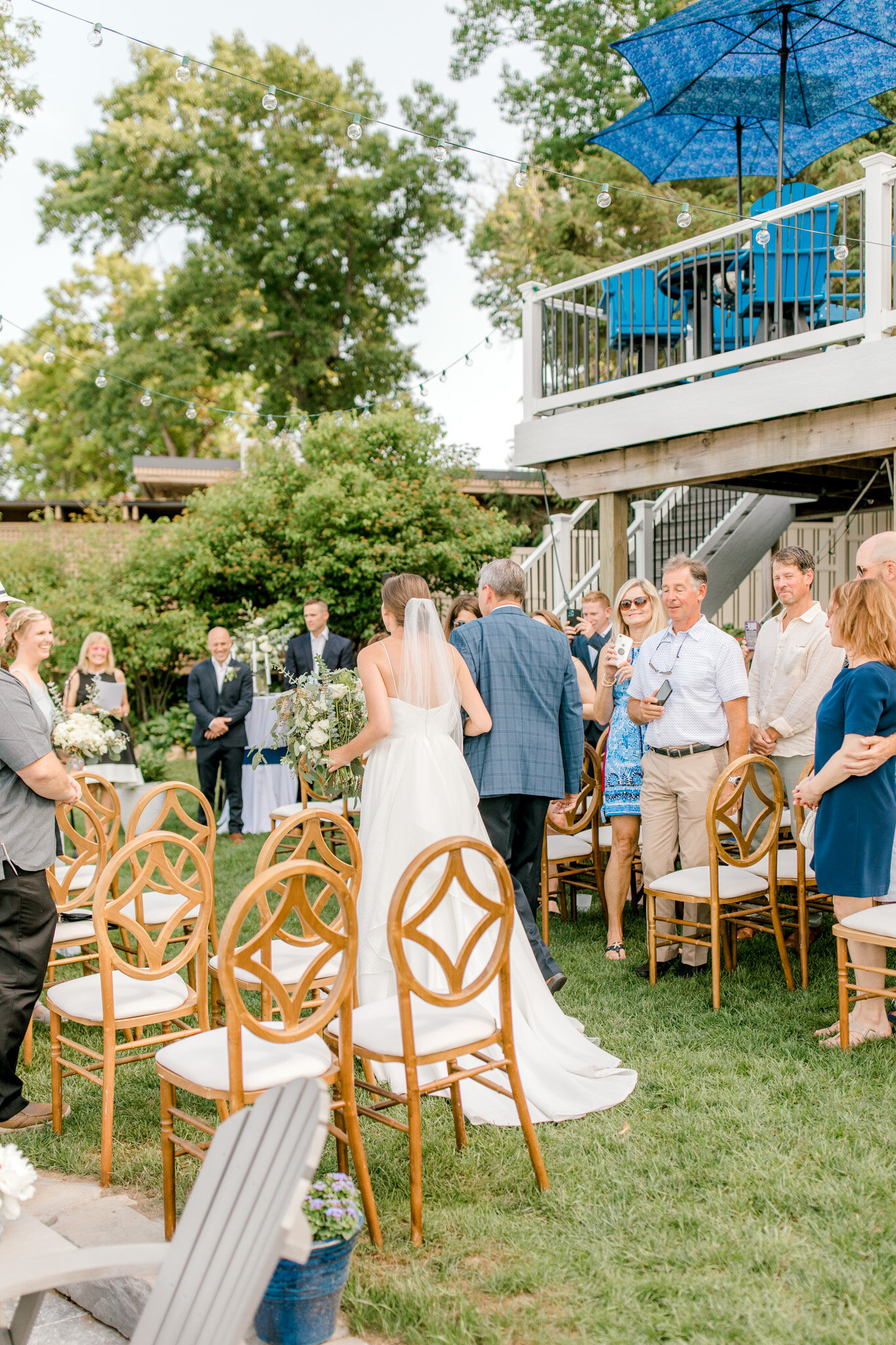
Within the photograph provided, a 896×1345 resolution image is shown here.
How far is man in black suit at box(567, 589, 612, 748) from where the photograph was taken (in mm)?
8141

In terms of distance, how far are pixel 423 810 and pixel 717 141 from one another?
8.29m

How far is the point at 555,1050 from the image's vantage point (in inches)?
168

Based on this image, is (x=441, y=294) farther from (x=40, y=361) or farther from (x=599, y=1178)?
(x=599, y=1178)

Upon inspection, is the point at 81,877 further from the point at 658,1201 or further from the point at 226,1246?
the point at 226,1246

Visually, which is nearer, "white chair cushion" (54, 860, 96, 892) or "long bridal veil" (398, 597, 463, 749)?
"long bridal veil" (398, 597, 463, 749)

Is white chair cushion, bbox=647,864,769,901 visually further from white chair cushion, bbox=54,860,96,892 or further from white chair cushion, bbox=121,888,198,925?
white chair cushion, bbox=54,860,96,892

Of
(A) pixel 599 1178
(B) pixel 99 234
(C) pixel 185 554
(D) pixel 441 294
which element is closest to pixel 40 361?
(B) pixel 99 234

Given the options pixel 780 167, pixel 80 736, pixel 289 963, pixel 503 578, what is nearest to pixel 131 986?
pixel 289 963

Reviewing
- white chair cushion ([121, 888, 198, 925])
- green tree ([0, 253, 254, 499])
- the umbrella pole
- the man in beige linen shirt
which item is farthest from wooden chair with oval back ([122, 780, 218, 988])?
green tree ([0, 253, 254, 499])

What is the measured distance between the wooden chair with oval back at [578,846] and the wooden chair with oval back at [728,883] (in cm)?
88

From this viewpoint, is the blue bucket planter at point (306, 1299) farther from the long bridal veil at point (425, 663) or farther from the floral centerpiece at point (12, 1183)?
the long bridal veil at point (425, 663)

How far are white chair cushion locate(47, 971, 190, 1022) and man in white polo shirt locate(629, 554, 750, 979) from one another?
98.8 inches

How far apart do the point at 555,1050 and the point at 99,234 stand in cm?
2606

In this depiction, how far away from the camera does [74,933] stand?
16.2 ft
